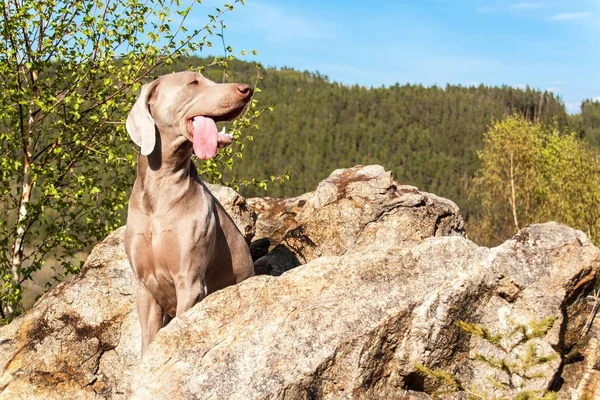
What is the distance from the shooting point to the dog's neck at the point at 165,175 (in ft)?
19.1

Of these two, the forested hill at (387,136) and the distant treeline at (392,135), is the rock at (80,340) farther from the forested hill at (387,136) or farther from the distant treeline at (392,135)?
the distant treeline at (392,135)

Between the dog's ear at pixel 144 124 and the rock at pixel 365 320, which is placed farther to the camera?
the dog's ear at pixel 144 124

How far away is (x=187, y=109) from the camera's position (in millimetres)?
5723

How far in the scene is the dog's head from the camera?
5.59 metres

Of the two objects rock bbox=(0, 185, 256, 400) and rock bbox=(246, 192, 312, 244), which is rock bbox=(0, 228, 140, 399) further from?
rock bbox=(246, 192, 312, 244)

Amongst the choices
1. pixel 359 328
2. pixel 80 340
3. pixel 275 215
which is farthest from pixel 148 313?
pixel 275 215

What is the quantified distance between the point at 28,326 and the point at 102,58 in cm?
498

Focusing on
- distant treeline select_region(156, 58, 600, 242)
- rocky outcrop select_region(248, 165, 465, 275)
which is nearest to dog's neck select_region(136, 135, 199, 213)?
rocky outcrop select_region(248, 165, 465, 275)

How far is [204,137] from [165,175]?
20.9 inches

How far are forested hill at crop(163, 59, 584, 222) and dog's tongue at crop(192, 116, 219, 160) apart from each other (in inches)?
4486

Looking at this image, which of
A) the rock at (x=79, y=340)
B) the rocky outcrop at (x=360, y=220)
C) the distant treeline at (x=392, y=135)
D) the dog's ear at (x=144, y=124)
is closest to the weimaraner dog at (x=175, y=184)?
the dog's ear at (x=144, y=124)

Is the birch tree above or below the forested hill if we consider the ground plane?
below

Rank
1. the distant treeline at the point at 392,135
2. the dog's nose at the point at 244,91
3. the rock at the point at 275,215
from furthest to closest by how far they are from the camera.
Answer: the distant treeline at the point at 392,135, the rock at the point at 275,215, the dog's nose at the point at 244,91

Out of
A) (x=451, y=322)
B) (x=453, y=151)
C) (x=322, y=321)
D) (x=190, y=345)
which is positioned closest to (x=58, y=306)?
(x=190, y=345)
